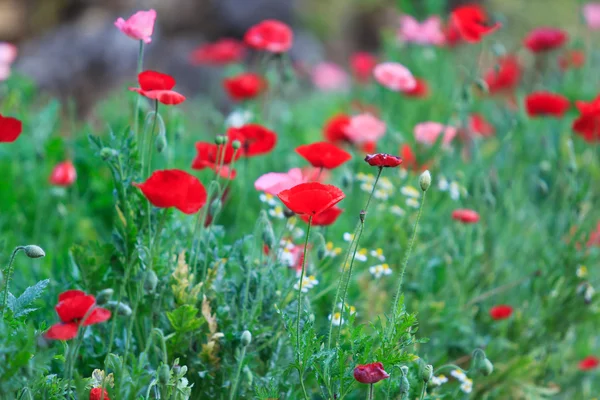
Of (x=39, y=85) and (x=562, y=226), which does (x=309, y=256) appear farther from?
(x=39, y=85)

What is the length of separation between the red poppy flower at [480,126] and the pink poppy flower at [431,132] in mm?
641

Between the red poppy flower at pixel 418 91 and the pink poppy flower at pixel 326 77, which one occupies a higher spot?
the red poppy flower at pixel 418 91

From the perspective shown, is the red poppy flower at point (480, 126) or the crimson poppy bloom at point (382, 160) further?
the red poppy flower at point (480, 126)

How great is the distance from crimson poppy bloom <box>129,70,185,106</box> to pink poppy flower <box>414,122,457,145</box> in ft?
3.89

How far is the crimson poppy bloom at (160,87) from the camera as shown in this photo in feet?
4.98

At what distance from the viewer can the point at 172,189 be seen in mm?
1413

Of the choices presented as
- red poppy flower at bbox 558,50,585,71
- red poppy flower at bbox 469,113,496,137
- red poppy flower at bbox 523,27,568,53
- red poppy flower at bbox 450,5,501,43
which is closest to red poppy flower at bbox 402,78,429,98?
red poppy flower at bbox 469,113,496,137

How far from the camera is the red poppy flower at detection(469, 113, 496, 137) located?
3429 millimetres

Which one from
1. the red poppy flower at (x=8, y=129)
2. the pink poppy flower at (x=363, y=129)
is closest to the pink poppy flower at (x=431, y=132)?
the pink poppy flower at (x=363, y=129)

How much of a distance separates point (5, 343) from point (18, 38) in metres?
6.96

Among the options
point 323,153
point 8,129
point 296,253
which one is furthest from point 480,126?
point 8,129

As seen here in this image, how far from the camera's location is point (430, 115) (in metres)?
3.57

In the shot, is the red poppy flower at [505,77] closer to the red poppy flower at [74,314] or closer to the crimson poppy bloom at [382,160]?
the crimson poppy bloom at [382,160]

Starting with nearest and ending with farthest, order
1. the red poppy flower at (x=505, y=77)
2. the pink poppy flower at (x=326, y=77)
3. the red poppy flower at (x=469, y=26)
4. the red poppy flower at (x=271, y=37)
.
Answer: the red poppy flower at (x=469, y=26) < the red poppy flower at (x=271, y=37) < the red poppy flower at (x=505, y=77) < the pink poppy flower at (x=326, y=77)
